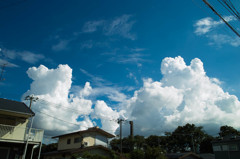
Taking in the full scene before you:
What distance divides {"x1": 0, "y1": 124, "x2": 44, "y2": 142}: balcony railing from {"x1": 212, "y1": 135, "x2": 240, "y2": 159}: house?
108 ft

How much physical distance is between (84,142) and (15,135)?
504 inches

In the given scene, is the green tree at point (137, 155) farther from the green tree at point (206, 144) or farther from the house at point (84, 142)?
the green tree at point (206, 144)

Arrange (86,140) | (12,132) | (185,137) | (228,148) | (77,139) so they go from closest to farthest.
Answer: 1. (12,132)
2. (86,140)
3. (77,139)
4. (228,148)
5. (185,137)

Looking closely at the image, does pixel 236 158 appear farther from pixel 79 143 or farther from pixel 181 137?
pixel 181 137

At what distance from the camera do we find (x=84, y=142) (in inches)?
1115

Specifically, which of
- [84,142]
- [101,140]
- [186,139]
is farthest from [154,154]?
[186,139]

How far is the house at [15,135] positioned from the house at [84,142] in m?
7.23

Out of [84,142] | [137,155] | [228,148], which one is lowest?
[137,155]

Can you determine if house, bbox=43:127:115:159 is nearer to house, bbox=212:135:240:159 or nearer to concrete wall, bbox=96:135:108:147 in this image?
concrete wall, bbox=96:135:108:147

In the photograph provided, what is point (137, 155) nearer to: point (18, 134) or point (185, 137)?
point (18, 134)

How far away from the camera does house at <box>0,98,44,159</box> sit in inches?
668

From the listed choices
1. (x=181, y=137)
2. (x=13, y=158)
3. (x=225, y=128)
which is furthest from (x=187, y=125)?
(x=13, y=158)

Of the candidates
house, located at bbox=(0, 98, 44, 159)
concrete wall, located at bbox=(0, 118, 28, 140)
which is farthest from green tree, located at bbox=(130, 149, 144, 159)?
concrete wall, located at bbox=(0, 118, 28, 140)

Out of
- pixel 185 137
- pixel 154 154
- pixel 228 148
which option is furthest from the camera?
pixel 185 137
